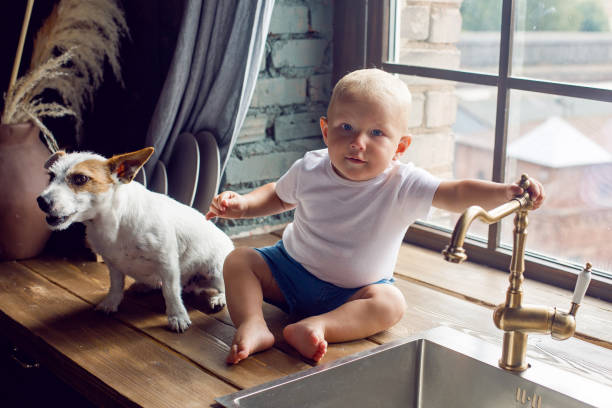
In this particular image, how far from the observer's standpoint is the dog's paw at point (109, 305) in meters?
1.46

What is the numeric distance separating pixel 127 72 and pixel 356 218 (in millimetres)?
928

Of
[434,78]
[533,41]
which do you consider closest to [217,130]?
[434,78]

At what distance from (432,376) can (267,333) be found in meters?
0.30

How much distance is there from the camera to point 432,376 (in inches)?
49.1

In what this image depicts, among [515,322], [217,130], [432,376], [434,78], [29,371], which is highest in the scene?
[434,78]

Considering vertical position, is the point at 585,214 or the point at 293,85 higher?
the point at 293,85

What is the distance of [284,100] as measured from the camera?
1.95 metres

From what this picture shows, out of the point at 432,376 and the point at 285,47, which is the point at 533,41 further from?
the point at 432,376

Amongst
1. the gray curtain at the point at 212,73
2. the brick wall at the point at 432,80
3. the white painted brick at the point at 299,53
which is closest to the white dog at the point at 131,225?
the gray curtain at the point at 212,73

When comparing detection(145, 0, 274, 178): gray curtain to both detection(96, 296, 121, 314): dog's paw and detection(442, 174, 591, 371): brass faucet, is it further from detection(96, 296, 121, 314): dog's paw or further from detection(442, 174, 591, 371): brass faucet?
detection(442, 174, 591, 371): brass faucet

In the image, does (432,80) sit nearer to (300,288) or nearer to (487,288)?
(487,288)

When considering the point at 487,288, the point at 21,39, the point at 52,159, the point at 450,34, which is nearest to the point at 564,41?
the point at 450,34

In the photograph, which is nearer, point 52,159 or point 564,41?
point 52,159

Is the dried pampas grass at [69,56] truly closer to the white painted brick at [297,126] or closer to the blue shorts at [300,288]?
the white painted brick at [297,126]
